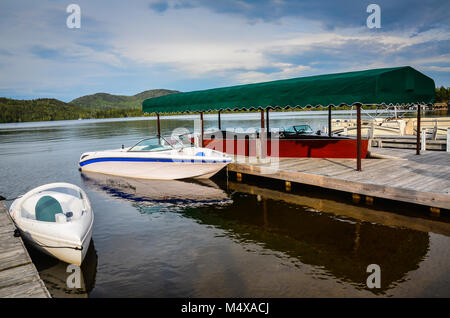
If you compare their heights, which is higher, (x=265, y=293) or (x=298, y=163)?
(x=298, y=163)

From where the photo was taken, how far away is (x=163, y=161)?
1276cm

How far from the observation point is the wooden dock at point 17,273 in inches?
169

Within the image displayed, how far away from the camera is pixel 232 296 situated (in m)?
5.08

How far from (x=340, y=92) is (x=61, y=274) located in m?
8.48

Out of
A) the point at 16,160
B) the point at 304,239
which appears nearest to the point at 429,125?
the point at 304,239

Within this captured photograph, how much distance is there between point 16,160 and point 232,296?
2379cm

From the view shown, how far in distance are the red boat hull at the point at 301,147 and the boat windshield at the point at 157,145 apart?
267 centimetres

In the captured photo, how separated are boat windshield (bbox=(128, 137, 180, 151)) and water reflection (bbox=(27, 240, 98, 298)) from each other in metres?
6.53

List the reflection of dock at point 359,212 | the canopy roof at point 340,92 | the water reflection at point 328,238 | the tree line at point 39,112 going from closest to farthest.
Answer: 1. the water reflection at point 328,238
2. the reflection of dock at point 359,212
3. the canopy roof at point 340,92
4. the tree line at point 39,112

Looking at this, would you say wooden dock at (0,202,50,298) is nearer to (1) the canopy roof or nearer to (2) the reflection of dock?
(2) the reflection of dock

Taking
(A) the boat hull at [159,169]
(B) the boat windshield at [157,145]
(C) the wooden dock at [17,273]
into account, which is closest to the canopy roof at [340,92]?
(B) the boat windshield at [157,145]

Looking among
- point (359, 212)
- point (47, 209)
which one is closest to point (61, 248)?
point (47, 209)

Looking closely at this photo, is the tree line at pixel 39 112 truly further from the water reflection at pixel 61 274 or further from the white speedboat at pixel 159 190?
the water reflection at pixel 61 274
